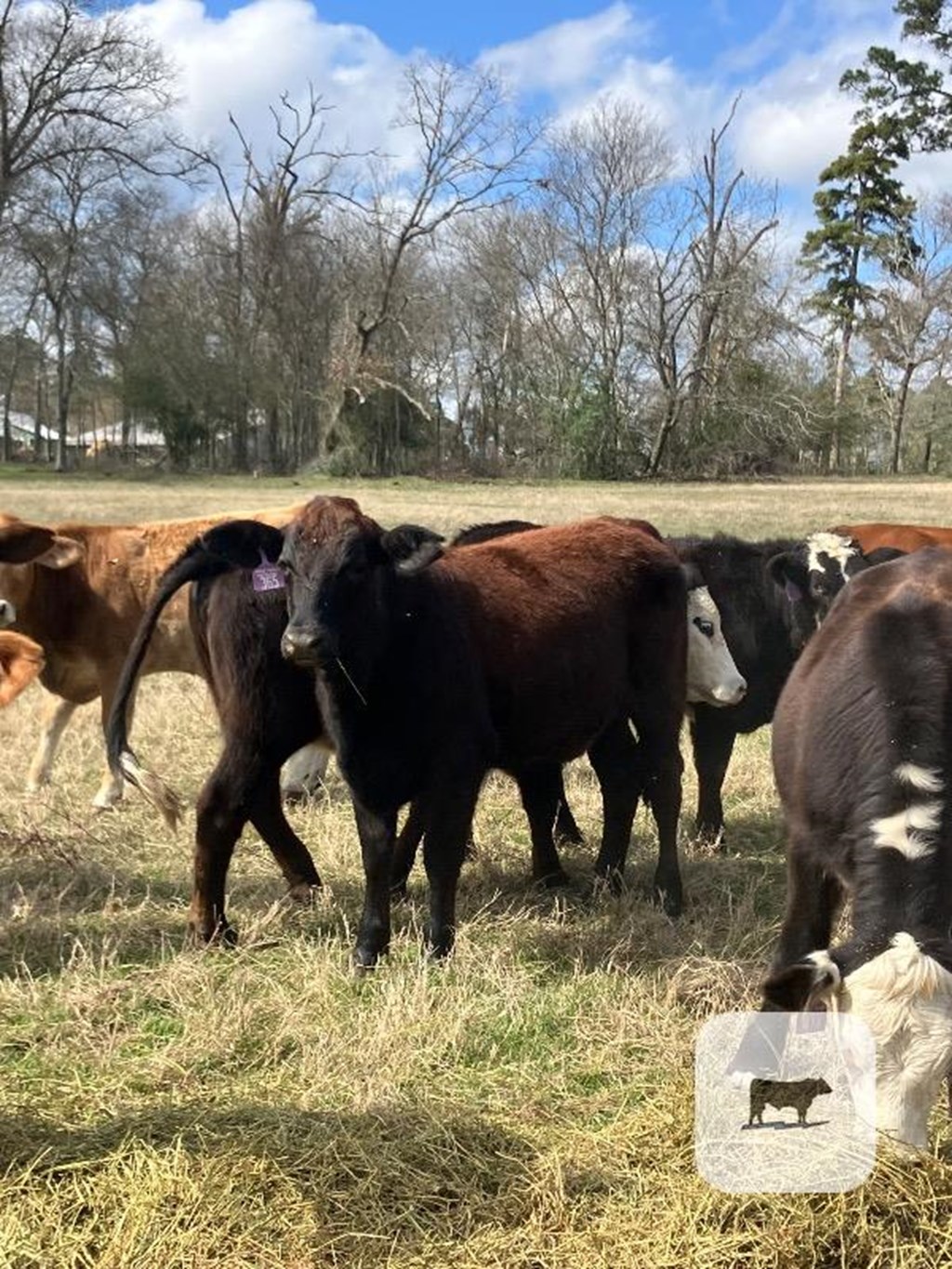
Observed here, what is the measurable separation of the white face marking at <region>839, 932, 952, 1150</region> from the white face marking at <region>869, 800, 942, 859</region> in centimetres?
29

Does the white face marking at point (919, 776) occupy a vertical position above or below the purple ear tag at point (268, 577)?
below

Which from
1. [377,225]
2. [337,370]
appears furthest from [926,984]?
[377,225]

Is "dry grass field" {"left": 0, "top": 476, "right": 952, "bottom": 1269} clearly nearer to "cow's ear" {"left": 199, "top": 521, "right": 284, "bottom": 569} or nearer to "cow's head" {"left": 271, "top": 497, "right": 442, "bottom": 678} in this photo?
"cow's head" {"left": 271, "top": 497, "right": 442, "bottom": 678}

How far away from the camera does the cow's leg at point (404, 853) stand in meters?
4.74

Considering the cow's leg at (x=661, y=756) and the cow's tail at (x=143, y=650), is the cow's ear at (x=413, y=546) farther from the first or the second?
the cow's leg at (x=661, y=756)

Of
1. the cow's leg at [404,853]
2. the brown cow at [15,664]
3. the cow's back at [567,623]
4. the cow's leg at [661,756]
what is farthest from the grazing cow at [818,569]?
the brown cow at [15,664]

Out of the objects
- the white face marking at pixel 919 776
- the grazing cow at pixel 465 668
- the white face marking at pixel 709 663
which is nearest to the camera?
the white face marking at pixel 919 776

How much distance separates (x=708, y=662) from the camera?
5844 millimetres

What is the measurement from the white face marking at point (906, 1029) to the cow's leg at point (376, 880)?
1980mm

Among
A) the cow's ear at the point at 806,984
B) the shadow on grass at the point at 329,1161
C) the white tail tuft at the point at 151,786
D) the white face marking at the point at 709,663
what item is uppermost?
the white face marking at the point at 709,663

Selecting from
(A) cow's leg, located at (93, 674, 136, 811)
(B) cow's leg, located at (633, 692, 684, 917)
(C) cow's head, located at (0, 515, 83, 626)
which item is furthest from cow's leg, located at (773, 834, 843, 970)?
(A) cow's leg, located at (93, 674, 136, 811)

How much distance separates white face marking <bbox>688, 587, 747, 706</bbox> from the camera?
19.1 feet

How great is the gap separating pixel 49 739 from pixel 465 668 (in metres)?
3.33

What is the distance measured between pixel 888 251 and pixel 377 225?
2026 centimetres
